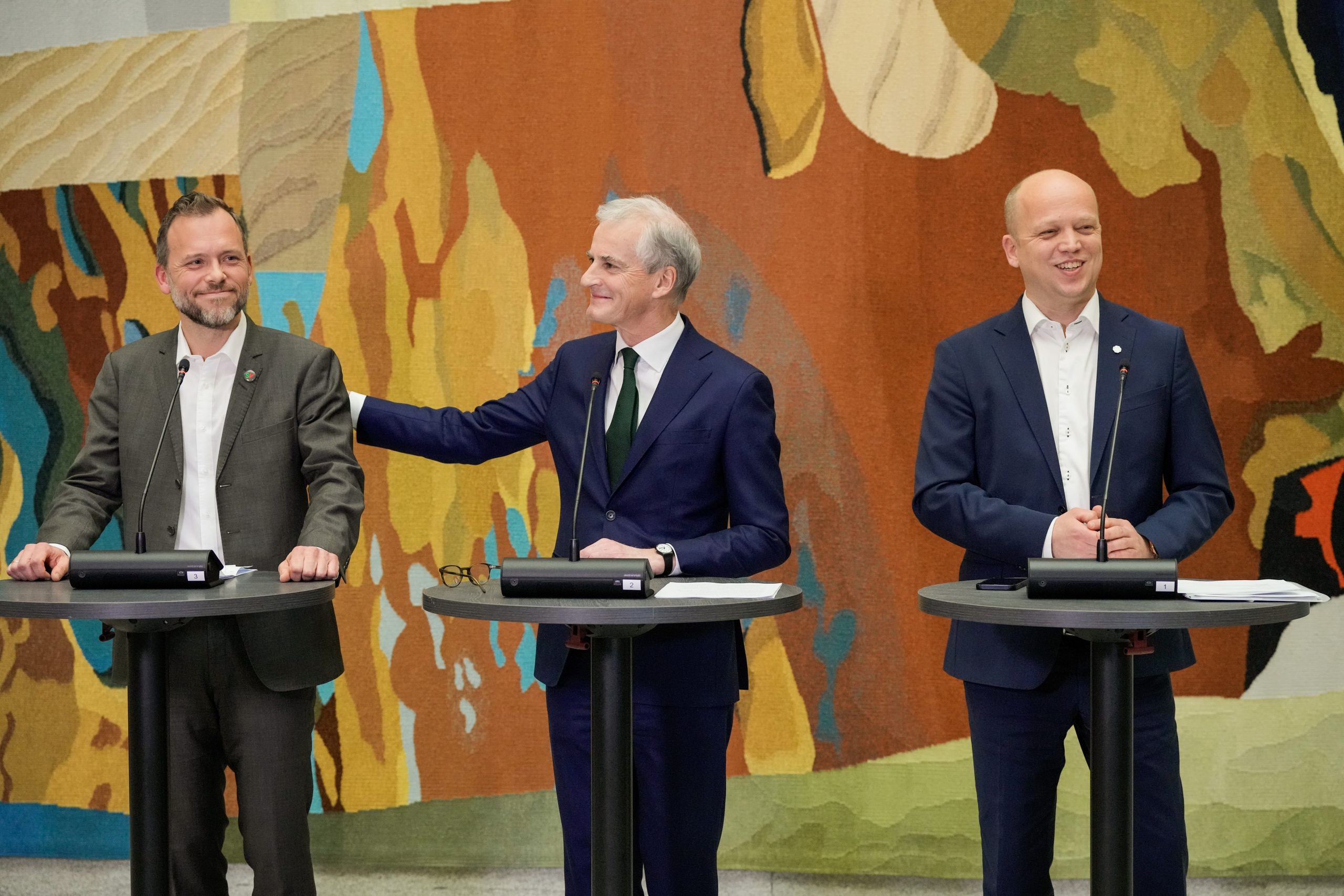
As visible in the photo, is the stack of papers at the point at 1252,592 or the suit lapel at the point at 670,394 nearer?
the stack of papers at the point at 1252,592

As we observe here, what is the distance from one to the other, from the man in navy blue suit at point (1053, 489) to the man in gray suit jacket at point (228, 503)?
1.30 m

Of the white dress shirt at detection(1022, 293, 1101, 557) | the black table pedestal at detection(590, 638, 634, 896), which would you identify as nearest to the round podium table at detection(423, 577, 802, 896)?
the black table pedestal at detection(590, 638, 634, 896)

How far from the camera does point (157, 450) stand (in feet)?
8.06

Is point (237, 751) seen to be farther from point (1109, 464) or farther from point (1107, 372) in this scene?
point (1107, 372)

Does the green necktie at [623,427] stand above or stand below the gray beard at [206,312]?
below

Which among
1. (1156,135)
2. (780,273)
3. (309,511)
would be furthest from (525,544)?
(1156,135)

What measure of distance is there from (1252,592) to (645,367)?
1281 mm

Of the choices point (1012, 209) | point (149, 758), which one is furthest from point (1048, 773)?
point (149, 758)

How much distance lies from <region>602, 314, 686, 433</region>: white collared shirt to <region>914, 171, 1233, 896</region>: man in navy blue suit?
58 cm

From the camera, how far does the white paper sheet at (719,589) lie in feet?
6.82

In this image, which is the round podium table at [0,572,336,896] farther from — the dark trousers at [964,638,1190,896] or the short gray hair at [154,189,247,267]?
the dark trousers at [964,638,1190,896]

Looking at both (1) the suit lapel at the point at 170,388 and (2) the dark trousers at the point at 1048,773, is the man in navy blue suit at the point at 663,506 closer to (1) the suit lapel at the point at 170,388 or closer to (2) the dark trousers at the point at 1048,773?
(2) the dark trousers at the point at 1048,773

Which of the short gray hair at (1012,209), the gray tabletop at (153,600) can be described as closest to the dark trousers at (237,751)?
the gray tabletop at (153,600)

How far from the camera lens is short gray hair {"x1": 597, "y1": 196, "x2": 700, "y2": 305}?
274cm
